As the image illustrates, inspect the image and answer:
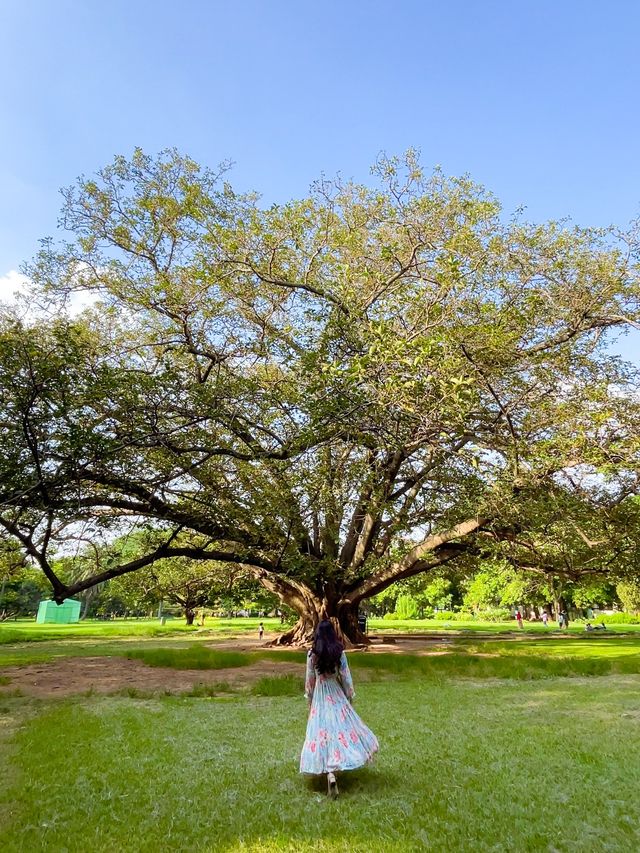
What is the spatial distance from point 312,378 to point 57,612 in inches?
2011

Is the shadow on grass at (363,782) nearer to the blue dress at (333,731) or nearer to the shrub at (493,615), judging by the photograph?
the blue dress at (333,731)

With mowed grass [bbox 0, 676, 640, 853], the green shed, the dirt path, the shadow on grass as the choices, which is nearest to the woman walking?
the shadow on grass

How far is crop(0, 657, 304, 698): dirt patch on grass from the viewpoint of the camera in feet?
34.1

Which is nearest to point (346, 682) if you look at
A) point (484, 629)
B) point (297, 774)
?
point (297, 774)

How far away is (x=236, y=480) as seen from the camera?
1202 cm


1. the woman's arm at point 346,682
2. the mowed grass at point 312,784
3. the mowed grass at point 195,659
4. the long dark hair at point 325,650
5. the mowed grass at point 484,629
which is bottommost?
the mowed grass at point 312,784

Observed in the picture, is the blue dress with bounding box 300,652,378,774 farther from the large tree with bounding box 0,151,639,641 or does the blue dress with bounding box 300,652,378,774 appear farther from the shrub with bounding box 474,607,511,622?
the shrub with bounding box 474,607,511,622

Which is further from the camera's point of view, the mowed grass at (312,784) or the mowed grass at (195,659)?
the mowed grass at (195,659)

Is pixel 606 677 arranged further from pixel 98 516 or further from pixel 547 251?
pixel 98 516

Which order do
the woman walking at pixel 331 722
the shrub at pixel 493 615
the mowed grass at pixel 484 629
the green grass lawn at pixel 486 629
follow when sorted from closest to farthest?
the woman walking at pixel 331 722
the mowed grass at pixel 484 629
the green grass lawn at pixel 486 629
the shrub at pixel 493 615

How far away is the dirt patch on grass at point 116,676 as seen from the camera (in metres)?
10.4

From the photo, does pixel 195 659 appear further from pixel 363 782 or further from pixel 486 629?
pixel 486 629

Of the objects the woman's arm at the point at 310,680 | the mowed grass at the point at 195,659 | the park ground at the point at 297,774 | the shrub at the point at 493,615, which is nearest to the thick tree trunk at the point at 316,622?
the mowed grass at the point at 195,659

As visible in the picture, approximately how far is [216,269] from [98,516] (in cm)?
588
